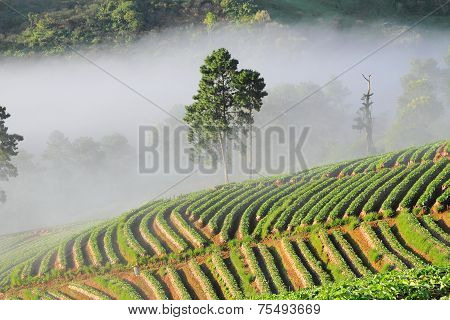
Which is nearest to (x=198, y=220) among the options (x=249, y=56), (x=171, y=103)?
(x=171, y=103)

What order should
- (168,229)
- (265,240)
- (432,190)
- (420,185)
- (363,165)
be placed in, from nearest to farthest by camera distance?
1. (432,190)
2. (420,185)
3. (265,240)
4. (168,229)
5. (363,165)

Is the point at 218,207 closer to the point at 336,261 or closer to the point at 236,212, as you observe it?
the point at 236,212

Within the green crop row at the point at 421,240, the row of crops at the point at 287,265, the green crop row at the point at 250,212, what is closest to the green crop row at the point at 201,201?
the green crop row at the point at 250,212

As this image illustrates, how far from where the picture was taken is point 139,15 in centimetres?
14250

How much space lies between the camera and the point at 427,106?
331ft

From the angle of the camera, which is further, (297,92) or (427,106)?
(297,92)

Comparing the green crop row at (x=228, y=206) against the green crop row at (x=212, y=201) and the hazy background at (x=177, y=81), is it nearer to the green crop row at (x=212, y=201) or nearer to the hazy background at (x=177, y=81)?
the green crop row at (x=212, y=201)

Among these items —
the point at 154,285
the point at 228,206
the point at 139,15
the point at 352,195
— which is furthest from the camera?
the point at 139,15

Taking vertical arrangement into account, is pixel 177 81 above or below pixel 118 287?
above

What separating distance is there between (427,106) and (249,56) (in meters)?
53.8

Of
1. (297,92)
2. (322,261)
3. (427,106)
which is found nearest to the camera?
(322,261)

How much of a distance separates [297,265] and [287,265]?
111cm

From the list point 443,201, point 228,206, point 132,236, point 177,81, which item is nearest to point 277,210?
point 228,206

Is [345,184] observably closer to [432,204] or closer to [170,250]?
[432,204]
